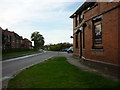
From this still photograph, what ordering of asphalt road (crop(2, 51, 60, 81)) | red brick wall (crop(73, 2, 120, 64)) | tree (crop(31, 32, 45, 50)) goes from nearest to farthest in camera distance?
red brick wall (crop(73, 2, 120, 64)) → asphalt road (crop(2, 51, 60, 81)) → tree (crop(31, 32, 45, 50))

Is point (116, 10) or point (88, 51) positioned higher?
point (116, 10)

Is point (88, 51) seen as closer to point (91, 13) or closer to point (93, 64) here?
point (93, 64)

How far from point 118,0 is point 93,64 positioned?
496 centimetres

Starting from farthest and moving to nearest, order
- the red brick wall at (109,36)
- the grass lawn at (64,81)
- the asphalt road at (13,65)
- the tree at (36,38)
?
1. the tree at (36,38)
2. the asphalt road at (13,65)
3. the red brick wall at (109,36)
4. the grass lawn at (64,81)

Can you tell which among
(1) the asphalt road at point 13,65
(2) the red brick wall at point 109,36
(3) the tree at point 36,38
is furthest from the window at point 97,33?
(3) the tree at point 36,38

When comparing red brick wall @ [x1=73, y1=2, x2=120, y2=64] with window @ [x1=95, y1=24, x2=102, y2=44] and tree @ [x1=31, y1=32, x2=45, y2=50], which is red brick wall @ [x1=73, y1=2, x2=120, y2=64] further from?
tree @ [x1=31, y1=32, x2=45, y2=50]

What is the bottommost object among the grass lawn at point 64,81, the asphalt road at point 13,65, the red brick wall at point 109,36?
the asphalt road at point 13,65

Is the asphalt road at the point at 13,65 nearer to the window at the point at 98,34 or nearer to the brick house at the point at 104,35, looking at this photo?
the brick house at the point at 104,35

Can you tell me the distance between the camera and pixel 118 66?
331 inches

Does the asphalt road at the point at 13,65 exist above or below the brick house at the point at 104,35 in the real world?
below

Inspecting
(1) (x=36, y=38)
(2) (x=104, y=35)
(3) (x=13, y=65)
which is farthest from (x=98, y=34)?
(1) (x=36, y=38)

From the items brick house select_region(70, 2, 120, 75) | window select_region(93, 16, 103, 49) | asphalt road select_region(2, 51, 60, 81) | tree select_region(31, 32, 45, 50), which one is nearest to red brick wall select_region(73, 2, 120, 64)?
brick house select_region(70, 2, 120, 75)

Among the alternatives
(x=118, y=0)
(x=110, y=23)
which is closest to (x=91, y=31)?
(x=110, y=23)

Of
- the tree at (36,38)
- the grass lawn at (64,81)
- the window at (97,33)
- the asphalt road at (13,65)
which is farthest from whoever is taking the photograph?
the tree at (36,38)
